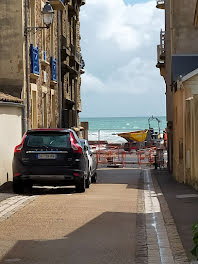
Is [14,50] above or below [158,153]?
above

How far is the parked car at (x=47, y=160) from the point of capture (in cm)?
1867

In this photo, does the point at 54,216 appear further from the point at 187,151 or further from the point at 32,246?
the point at 187,151

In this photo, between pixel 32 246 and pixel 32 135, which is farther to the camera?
pixel 32 135

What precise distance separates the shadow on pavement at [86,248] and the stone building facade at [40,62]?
49.8 feet

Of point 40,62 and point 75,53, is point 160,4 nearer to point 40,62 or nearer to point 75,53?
point 75,53

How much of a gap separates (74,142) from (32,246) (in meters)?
9.36

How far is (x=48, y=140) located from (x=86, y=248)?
9456mm

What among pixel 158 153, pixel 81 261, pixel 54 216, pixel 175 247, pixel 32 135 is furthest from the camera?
pixel 158 153

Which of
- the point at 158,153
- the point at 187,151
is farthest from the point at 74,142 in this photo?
the point at 158,153

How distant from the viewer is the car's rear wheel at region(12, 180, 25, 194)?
1886 centimetres

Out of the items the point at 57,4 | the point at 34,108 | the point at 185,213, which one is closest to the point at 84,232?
the point at 185,213

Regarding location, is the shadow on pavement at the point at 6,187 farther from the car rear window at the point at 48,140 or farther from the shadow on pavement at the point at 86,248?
the shadow on pavement at the point at 86,248

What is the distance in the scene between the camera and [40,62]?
3045 centimetres

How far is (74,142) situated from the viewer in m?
19.1
